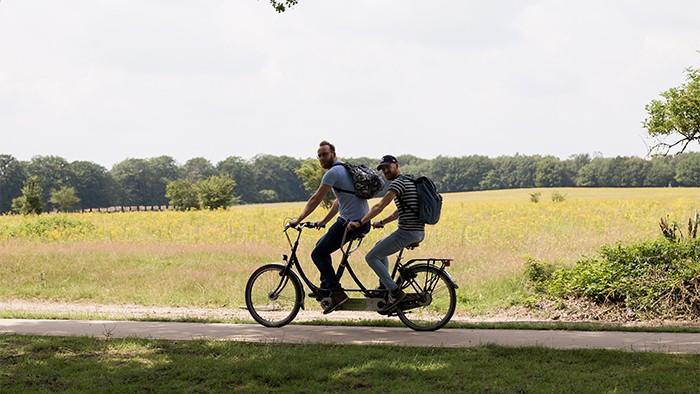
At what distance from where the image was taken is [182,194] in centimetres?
6675

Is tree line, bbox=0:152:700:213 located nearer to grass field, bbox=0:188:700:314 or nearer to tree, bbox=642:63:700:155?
grass field, bbox=0:188:700:314

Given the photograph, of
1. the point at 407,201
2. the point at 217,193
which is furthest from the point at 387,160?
the point at 217,193

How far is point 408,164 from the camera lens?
90.6 metres

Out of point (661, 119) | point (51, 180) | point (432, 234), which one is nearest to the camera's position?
point (661, 119)

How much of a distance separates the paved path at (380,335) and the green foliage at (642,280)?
80.3 inches

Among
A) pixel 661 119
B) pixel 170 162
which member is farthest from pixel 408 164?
pixel 661 119

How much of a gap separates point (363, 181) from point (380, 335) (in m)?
1.90

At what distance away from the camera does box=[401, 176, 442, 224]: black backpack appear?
30.8ft

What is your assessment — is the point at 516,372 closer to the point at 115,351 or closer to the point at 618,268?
the point at 115,351

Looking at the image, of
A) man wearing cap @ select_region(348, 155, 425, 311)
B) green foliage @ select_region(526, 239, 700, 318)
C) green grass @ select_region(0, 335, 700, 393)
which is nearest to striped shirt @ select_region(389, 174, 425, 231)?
Answer: man wearing cap @ select_region(348, 155, 425, 311)

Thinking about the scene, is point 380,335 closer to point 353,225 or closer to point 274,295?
point 353,225

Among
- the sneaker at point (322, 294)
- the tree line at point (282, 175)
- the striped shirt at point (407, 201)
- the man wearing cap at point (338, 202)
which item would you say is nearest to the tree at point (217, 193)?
the tree line at point (282, 175)

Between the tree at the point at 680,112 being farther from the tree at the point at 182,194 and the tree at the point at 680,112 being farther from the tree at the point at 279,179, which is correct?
the tree at the point at 279,179

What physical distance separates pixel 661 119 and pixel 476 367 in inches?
364
